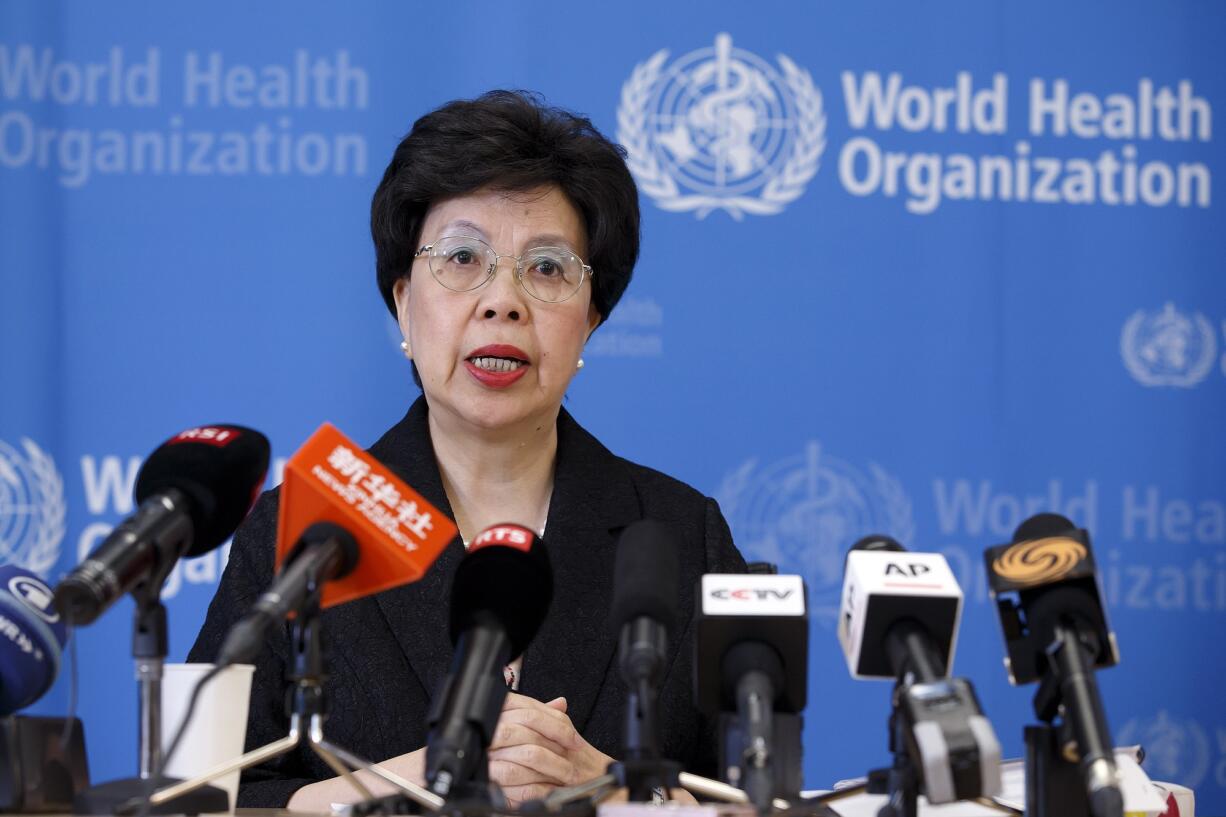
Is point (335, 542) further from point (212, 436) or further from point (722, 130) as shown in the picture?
point (722, 130)

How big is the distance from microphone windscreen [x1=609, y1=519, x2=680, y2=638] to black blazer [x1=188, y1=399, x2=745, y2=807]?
0.84 meters

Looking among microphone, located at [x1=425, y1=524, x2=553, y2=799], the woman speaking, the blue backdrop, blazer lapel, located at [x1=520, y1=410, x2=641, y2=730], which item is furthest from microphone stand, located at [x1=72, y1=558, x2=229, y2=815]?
the blue backdrop

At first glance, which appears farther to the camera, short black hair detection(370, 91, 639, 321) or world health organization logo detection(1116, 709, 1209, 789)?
world health organization logo detection(1116, 709, 1209, 789)

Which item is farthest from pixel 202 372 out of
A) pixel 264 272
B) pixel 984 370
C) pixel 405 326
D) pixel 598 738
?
pixel 984 370

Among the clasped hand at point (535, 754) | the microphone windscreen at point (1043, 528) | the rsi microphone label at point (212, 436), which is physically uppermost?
the rsi microphone label at point (212, 436)

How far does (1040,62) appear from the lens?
11.4 feet

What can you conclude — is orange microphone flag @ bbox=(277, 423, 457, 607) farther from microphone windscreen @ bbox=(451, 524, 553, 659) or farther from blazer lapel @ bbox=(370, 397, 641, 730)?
blazer lapel @ bbox=(370, 397, 641, 730)

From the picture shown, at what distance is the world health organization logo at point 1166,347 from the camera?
3.52 m

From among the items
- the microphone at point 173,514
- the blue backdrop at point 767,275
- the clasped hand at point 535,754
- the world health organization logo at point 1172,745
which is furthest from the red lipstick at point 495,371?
the world health organization logo at point 1172,745

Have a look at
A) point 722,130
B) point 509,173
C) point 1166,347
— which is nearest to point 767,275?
point 722,130

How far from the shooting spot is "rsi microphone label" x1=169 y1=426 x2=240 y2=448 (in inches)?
56.4

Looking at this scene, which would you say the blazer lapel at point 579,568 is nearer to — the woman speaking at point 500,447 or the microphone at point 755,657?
the woman speaking at point 500,447

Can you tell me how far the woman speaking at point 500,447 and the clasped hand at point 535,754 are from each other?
12 cm

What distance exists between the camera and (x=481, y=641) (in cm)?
128
